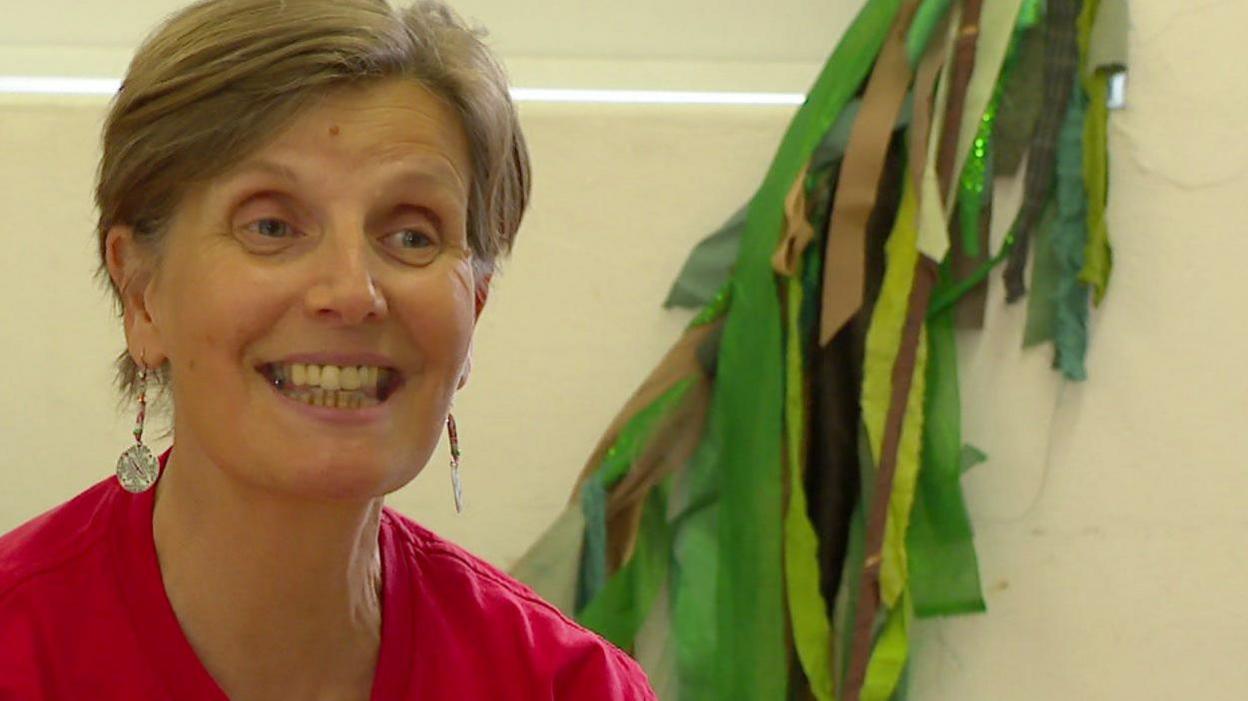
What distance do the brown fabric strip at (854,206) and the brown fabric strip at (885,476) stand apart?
3.0 inches

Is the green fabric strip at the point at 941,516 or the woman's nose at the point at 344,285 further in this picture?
the green fabric strip at the point at 941,516

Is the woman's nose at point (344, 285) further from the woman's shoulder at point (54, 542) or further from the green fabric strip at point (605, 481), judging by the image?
the green fabric strip at point (605, 481)

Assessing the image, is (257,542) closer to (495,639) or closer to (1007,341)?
(495,639)

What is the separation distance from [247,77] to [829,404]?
1064 millimetres

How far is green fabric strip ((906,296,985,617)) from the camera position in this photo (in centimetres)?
190

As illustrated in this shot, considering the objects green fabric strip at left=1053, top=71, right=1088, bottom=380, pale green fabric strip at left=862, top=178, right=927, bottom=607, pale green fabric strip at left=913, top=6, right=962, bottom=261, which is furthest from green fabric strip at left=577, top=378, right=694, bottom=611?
green fabric strip at left=1053, top=71, right=1088, bottom=380

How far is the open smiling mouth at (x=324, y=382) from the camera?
3.30 ft

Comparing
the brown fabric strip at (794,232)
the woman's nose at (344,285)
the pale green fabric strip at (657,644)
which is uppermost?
the woman's nose at (344,285)

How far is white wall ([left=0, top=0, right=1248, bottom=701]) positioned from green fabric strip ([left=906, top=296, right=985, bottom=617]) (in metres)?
0.07

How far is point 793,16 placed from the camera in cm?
224

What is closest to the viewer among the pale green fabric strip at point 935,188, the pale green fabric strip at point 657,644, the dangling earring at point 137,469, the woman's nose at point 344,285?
the woman's nose at point 344,285

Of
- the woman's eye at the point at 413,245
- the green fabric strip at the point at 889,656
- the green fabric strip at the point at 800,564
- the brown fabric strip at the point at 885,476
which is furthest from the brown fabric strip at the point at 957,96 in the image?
the woman's eye at the point at 413,245

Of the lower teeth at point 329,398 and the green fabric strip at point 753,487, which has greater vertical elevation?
the lower teeth at point 329,398

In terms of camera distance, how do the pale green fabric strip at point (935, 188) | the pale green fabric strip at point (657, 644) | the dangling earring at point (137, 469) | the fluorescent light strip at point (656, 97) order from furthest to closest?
the fluorescent light strip at point (656, 97) → the pale green fabric strip at point (657, 644) → the pale green fabric strip at point (935, 188) → the dangling earring at point (137, 469)
